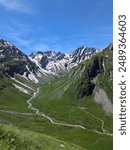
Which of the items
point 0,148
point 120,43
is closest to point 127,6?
point 120,43

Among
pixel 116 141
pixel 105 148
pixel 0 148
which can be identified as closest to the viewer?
pixel 116 141

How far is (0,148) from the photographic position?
11.6 meters

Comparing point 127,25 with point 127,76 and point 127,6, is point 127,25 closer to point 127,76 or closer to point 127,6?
point 127,6

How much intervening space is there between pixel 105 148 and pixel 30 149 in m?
186

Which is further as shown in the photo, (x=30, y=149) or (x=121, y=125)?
(x=30, y=149)

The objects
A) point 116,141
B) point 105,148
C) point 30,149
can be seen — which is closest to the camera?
point 116,141

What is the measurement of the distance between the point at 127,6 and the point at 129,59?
4.55 ft

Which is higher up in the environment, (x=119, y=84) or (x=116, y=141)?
(x=119, y=84)

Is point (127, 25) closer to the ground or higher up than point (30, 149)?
higher up

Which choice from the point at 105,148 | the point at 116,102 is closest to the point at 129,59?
the point at 116,102

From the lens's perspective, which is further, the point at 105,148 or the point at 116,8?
the point at 105,148

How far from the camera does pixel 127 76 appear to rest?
9148mm

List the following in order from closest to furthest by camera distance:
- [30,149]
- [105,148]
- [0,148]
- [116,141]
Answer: [116,141]
[0,148]
[30,149]
[105,148]

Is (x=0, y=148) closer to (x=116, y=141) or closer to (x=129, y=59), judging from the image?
(x=116, y=141)
